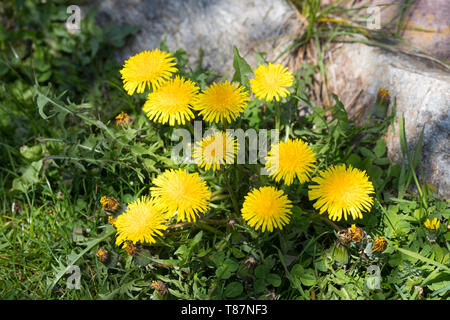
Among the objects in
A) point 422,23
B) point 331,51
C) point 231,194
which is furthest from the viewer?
point 331,51

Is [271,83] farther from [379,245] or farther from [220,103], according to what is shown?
[379,245]

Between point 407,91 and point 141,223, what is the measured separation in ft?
5.22

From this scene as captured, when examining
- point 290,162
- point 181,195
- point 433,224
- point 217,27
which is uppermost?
point 217,27

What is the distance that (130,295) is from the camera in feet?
6.48

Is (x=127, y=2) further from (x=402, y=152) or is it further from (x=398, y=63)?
(x=402, y=152)

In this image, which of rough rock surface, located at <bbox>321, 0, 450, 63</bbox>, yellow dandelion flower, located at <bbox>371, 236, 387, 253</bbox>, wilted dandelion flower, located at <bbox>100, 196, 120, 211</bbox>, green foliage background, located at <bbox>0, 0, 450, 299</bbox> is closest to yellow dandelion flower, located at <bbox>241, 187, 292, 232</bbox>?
green foliage background, located at <bbox>0, 0, 450, 299</bbox>

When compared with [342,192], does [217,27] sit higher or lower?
higher

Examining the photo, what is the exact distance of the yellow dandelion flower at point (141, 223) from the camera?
188 cm

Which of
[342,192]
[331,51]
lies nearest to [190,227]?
[342,192]

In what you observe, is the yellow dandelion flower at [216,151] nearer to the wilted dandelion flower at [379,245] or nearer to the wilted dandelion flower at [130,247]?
the wilted dandelion flower at [130,247]

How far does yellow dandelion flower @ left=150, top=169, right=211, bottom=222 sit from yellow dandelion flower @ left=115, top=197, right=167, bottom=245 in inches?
2.1

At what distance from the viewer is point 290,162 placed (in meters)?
1.90

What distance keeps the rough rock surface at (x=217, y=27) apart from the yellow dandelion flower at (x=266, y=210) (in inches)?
49.2

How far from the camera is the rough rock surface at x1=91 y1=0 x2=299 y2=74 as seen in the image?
→ 2.91m
